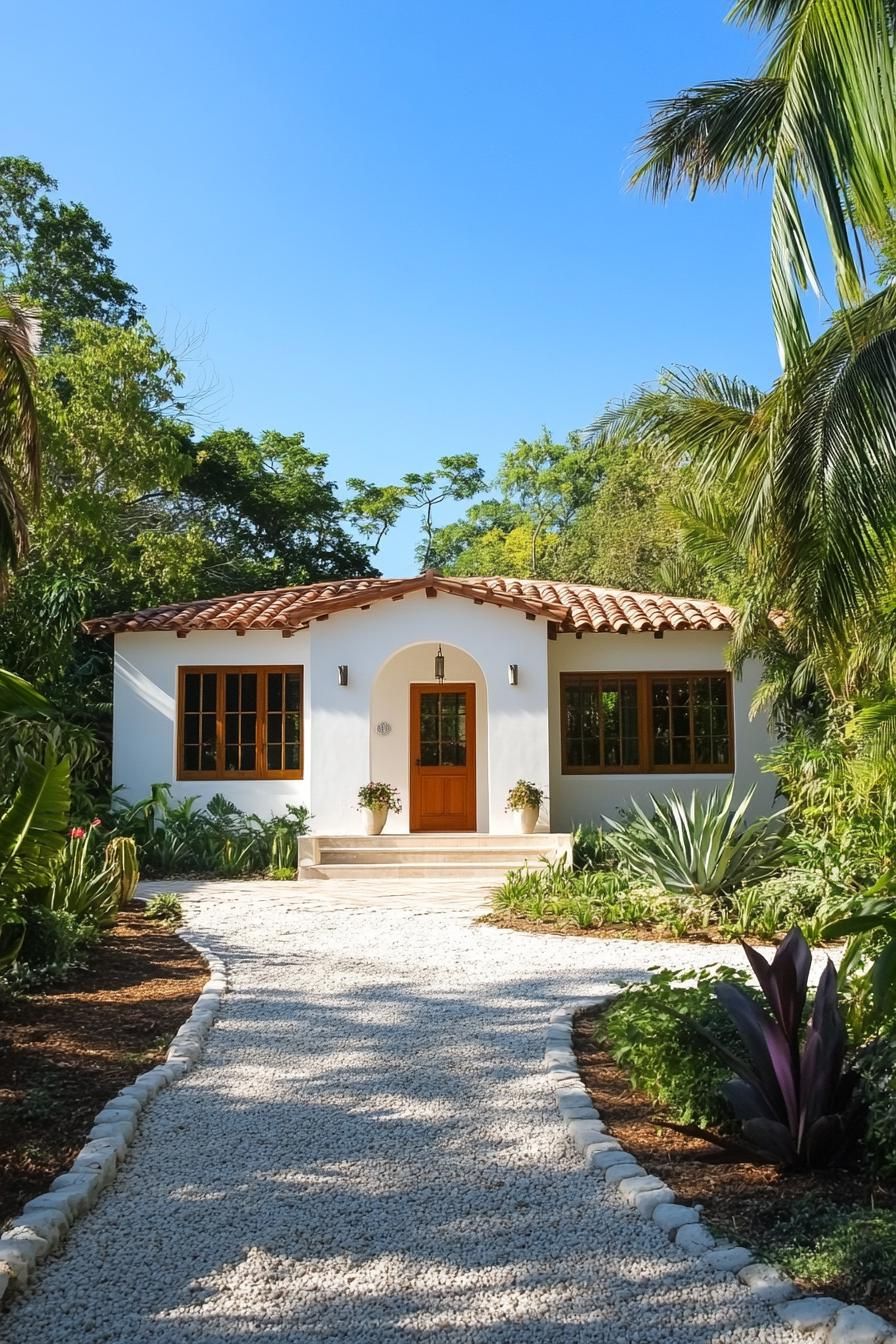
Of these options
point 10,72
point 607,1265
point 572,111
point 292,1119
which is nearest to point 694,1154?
point 607,1265

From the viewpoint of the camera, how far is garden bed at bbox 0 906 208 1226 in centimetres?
438

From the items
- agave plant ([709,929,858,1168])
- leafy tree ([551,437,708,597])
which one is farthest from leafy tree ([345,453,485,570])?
agave plant ([709,929,858,1168])

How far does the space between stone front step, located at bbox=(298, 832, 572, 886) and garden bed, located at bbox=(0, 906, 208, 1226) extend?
544 cm

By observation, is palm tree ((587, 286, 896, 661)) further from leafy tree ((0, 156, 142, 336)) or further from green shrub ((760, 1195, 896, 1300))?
leafy tree ((0, 156, 142, 336))

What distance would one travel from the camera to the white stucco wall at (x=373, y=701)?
16.0 meters

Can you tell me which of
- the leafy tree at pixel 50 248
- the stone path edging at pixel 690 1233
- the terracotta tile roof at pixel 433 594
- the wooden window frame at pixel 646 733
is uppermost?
the leafy tree at pixel 50 248

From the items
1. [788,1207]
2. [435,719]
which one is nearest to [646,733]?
[435,719]

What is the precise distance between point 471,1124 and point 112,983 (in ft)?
12.3

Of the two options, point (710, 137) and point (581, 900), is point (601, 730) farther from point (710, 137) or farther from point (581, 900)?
point (710, 137)

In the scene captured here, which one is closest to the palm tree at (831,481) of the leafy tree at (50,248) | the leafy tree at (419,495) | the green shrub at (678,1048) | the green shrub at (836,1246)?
the green shrub at (678,1048)

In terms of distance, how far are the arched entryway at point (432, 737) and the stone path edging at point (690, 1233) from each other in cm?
1168

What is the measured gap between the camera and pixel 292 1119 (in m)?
4.98

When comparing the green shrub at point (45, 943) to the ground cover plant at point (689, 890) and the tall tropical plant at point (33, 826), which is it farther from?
the ground cover plant at point (689, 890)

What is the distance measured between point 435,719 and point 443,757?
0.62 m
